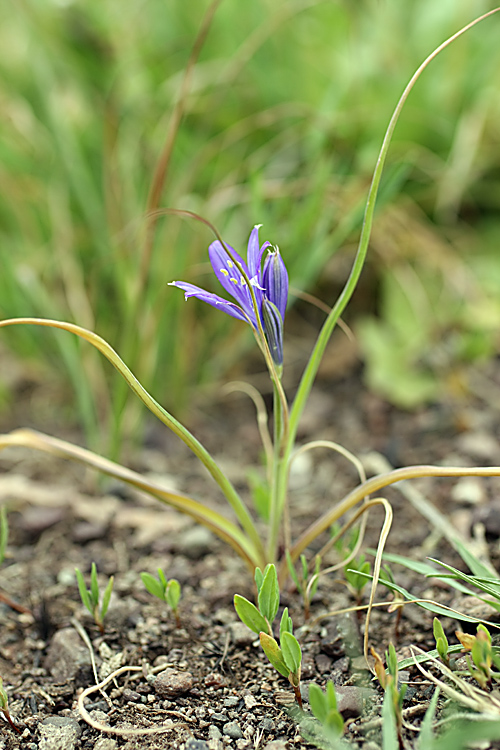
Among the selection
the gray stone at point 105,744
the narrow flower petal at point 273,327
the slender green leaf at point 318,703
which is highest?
the narrow flower petal at point 273,327

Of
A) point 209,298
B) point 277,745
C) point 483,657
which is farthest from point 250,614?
point 209,298

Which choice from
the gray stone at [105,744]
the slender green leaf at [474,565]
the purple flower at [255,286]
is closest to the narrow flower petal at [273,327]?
the purple flower at [255,286]

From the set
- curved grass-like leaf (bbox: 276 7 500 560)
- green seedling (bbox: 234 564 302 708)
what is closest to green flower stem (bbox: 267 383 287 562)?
curved grass-like leaf (bbox: 276 7 500 560)

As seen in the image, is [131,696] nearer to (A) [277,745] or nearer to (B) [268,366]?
(A) [277,745]

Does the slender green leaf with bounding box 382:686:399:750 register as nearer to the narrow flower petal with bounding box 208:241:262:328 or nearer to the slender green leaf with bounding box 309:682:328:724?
the slender green leaf with bounding box 309:682:328:724

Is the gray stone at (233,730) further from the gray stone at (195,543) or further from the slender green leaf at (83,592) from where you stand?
the gray stone at (195,543)

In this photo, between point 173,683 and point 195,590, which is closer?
point 173,683
